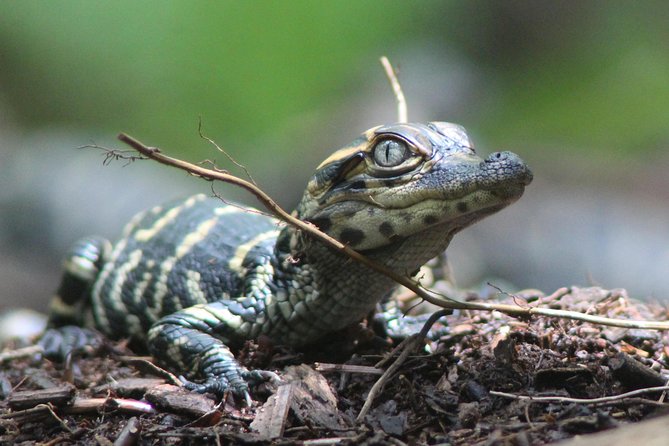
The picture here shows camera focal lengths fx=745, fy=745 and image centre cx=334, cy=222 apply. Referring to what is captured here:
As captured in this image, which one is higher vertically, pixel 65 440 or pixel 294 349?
pixel 294 349

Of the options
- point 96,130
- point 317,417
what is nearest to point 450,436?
point 317,417

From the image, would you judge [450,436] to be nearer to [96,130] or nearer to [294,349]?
[294,349]

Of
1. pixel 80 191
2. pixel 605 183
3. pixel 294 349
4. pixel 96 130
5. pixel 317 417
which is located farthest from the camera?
pixel 96 130

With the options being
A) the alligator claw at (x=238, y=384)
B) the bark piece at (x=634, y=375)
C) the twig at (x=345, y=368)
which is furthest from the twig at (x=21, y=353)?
the bark piece at (x=634, y=375)

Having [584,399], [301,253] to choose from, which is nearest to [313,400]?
[301,253]

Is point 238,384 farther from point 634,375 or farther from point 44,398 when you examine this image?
point 634,375

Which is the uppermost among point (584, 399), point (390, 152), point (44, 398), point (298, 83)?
point (298, 83)
